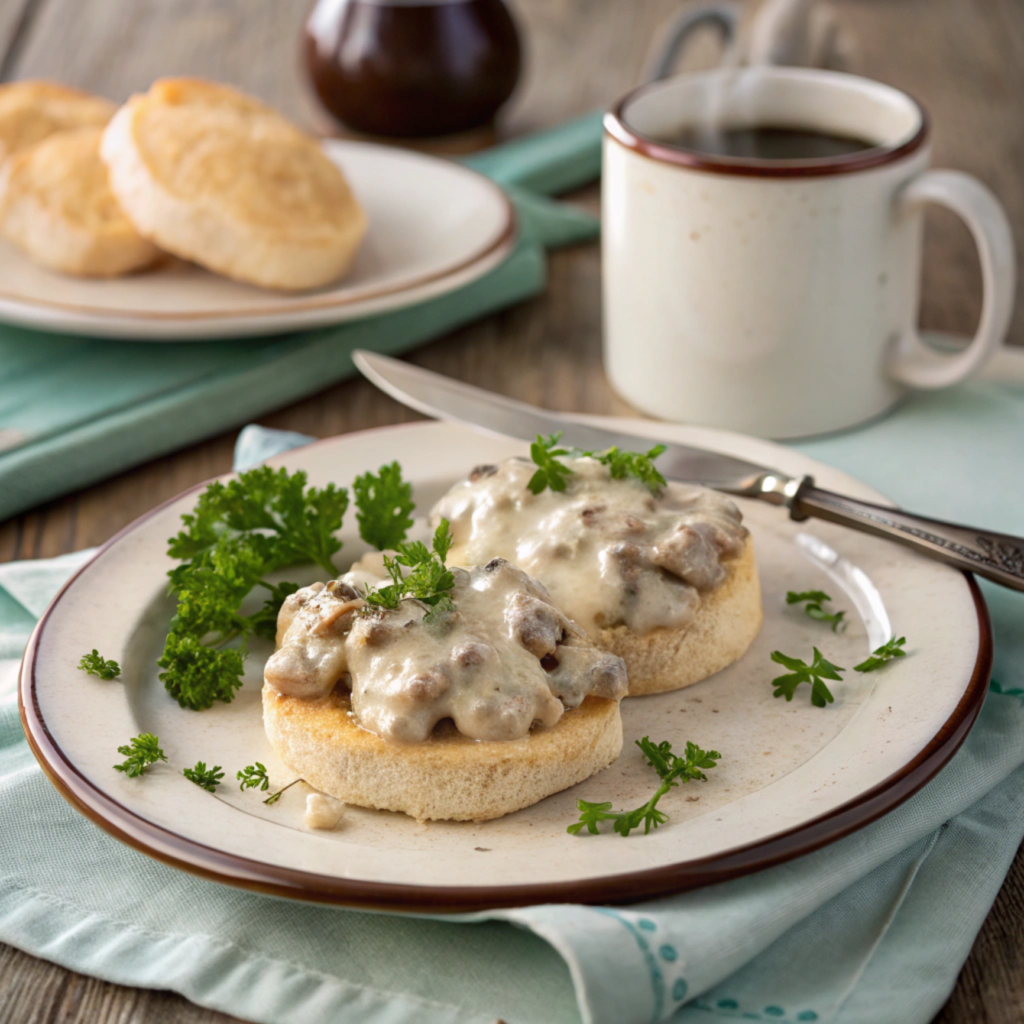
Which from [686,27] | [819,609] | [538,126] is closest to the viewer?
[819,609]

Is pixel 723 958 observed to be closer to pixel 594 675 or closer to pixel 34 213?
pixel 594 675

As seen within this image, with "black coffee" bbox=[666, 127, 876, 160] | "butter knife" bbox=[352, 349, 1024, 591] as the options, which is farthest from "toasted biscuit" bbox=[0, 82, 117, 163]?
"black coffee" bbox=[666, 127, 876, 160]

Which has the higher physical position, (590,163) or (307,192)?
(307,192)

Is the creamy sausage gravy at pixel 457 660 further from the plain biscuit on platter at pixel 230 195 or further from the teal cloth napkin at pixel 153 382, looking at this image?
the plain biscuit on platter at pixel 230 195

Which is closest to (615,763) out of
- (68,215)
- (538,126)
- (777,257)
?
(777,257)

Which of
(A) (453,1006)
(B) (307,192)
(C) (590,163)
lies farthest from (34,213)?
(A) (453,1006)

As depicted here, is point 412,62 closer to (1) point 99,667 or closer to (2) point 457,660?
(1) point 99,667

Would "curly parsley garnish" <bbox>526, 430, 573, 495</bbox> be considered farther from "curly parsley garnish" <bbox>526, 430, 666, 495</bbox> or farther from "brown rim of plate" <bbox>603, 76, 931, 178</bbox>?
"brown rim of plate" <bbox>603, 76, 931, 178</bbox>
